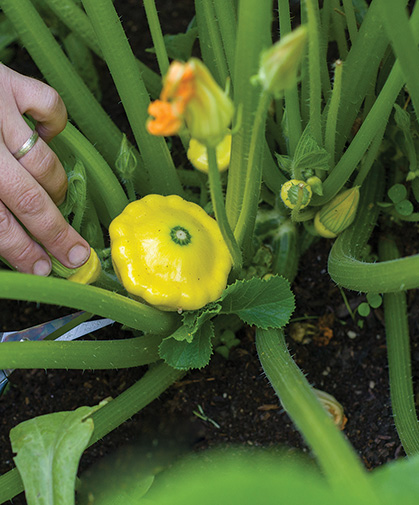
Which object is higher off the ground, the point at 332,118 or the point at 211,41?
the point at 211,41

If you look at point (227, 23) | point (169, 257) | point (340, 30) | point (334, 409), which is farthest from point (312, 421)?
point (340, 30)

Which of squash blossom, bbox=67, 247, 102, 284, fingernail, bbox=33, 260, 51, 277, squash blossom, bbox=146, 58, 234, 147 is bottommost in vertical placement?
squash blossom, bbox=67, 247, 102, 284

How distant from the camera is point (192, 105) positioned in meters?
0.79

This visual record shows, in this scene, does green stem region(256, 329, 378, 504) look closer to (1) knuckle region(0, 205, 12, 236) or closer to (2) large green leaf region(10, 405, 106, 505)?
(2) large green leaf region(10, 405, 106, 505)

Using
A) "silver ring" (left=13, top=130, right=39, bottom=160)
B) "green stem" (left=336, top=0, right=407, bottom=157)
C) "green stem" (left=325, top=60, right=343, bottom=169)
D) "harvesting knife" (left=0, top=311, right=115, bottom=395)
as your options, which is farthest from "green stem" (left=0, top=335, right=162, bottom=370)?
"green stem" (left=336, top=0, right=407, bottom=157)

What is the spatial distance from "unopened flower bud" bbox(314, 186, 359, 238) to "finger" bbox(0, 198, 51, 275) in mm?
644

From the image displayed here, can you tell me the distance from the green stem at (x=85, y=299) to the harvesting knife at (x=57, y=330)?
0.22 metres

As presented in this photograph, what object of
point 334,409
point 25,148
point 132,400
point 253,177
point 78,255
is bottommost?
point 334,409

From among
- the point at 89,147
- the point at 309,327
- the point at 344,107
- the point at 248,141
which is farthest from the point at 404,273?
the point at 89,147

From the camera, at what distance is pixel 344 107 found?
144 cm

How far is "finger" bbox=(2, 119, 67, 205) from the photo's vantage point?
1.20 m

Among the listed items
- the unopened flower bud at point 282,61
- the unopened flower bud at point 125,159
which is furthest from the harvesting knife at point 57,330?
the unopened flower bud at point 282,61

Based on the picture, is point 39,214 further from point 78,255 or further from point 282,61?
point 282,61

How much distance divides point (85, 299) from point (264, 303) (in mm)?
457
